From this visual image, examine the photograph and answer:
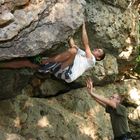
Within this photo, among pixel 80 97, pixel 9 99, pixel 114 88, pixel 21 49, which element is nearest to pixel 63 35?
pixel 21 49

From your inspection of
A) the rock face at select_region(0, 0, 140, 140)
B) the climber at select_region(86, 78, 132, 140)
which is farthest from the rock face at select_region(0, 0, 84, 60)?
the climber at select_region(86, 78, 132, 140)

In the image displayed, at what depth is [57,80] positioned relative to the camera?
995 cm

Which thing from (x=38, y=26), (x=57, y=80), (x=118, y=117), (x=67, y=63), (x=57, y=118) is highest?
(x=38, y=26)

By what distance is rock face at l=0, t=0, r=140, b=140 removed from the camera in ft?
23.8

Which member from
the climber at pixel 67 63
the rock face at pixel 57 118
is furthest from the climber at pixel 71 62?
the rock face at pixel 57 118

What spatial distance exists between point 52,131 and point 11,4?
→ 142 inches

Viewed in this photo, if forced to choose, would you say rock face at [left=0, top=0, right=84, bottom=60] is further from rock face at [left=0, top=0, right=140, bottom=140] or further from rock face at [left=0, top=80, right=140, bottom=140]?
rock face at [left=0, top=80, right=140, bottom=140]

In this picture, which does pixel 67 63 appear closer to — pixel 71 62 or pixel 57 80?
pixel 71 62

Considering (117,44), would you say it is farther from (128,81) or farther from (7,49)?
(7,49)

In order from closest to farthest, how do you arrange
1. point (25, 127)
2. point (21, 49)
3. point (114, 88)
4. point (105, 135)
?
point (21, 49)
point (25, 127)
point (105, 135)
point (114, 88)

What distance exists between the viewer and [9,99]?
9023mm

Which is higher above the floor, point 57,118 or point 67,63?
point 67,63

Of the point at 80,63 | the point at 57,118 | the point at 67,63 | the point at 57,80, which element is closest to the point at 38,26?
the point at 67,63

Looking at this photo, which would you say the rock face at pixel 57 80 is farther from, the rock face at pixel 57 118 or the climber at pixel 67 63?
the climber at pixel 67 63
